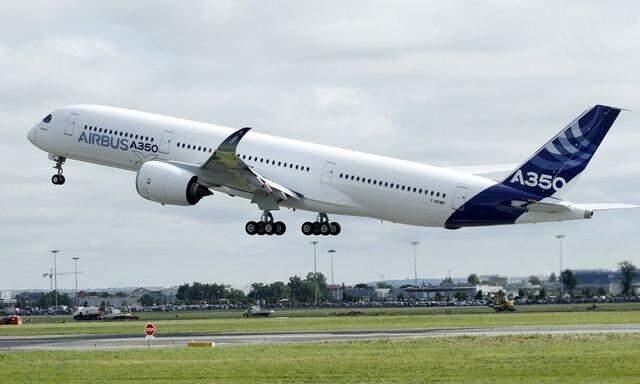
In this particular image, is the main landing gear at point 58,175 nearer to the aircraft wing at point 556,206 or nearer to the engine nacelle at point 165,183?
the engine nacelle at point 165,183

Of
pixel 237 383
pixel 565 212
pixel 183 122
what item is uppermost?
pixel 183 122

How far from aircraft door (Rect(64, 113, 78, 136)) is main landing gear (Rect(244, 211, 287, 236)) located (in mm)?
13073

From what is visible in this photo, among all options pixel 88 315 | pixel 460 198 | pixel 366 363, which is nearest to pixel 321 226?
pixel 460 198

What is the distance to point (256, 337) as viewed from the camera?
70.4 metres

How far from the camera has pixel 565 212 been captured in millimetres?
68750

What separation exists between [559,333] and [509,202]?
806 cm

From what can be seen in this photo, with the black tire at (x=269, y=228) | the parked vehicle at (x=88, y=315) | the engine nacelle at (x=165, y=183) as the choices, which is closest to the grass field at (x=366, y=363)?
the engine nacelle at (x=165, y=183)

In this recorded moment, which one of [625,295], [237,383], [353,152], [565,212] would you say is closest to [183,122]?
[353,152]

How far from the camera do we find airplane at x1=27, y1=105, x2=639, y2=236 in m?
68.7

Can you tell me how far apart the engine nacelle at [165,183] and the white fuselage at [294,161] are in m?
2.22

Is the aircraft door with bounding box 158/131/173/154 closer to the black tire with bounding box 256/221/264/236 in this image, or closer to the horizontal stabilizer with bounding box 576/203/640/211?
the black tire with bounding box 256/221/264/236

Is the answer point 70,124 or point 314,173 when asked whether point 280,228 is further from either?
point 70,124

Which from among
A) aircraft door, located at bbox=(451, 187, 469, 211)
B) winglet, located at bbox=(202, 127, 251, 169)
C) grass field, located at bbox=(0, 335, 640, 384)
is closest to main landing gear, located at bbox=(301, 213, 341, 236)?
winglet, located at bbox=(202, 127, 251, 169)

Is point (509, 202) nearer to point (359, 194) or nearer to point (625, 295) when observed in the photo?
point (359, 194)
